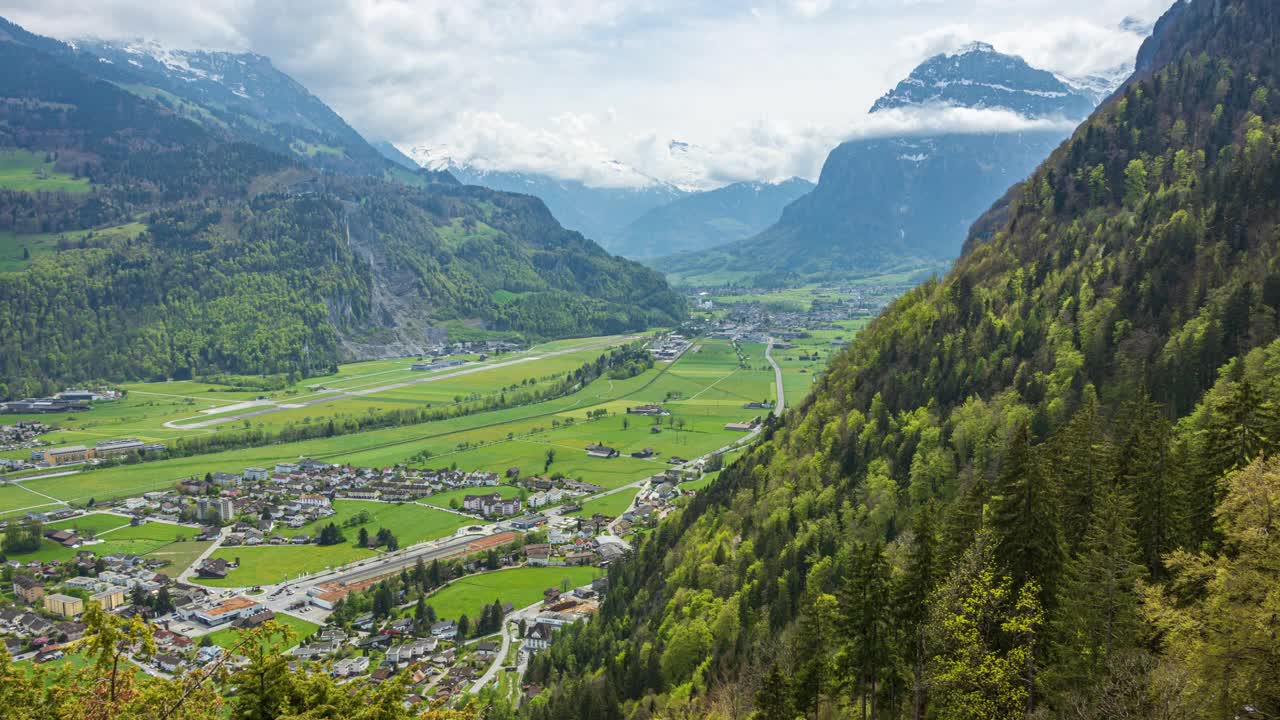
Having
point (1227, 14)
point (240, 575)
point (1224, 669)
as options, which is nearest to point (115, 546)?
point (240, 575)

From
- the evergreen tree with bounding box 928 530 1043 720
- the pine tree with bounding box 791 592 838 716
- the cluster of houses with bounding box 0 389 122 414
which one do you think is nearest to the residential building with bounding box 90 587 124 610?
the pine tree with bounding box 791 592 838 716

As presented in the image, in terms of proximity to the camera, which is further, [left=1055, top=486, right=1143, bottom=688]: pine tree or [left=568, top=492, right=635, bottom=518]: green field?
[left=568, top=492, right=635, bottom=518]: green field

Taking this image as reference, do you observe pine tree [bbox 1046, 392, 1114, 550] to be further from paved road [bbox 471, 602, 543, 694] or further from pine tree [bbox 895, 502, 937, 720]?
paved road [bbox 471, 602, 543, 694]

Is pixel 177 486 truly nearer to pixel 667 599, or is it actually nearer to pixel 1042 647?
pixel 667 599

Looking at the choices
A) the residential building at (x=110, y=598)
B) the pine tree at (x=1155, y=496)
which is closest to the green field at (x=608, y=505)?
the residential building at (x=110, y=598)

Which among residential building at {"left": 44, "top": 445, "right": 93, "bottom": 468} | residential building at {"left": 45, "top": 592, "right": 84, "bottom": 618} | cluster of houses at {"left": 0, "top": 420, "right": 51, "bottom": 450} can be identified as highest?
cluster of houses at {"left": 0, "top": 420, "right": 51, "bottom": 450}

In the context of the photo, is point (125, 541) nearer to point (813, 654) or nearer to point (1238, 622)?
point (813, 654)

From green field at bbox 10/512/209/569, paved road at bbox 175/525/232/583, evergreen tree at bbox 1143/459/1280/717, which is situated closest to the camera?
evergreen tree at bbox 1143/459/1280/717

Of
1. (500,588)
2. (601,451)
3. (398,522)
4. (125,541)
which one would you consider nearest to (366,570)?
(500,588)
